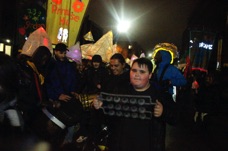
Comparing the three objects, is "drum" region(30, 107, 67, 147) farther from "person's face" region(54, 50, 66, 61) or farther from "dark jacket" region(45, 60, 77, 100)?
"person's face" region(54, 50, 66, 61)

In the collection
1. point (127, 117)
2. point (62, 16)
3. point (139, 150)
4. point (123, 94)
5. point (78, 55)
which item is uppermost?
point (62, 16)

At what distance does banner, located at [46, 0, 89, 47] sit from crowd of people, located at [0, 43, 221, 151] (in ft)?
5.42

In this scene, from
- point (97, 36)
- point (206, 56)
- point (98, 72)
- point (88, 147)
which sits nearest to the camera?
point (88, 147)

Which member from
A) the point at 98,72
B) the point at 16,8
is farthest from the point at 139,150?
the point at 16,8

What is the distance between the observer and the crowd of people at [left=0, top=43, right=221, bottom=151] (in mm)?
3357

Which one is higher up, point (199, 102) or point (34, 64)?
point (34, 64)

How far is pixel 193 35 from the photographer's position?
21.8 metres

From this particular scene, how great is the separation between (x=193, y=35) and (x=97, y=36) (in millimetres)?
17017

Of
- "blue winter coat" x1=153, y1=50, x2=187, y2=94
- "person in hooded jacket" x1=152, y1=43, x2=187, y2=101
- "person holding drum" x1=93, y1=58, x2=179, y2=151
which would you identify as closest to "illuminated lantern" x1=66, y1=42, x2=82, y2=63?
"person in hooded jacket" x1=152, y1=43, x2=187, y2=101

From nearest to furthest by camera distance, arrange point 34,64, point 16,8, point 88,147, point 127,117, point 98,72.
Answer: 1. point 127,117
2. point 34,64
3. point 88,147
4. point 98,72
5. point 16,8

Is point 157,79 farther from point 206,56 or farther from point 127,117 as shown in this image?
point 206,56

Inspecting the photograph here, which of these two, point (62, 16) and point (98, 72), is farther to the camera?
point (62, 16)

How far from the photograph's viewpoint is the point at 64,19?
31.3ft

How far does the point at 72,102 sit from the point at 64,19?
14.5 feet
